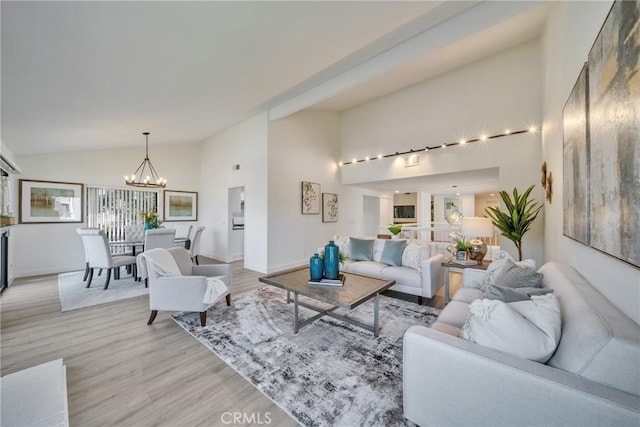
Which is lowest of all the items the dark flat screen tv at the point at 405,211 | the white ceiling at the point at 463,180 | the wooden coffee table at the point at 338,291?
the wooden coffee table at the point at 338,291

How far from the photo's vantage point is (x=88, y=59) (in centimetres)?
222

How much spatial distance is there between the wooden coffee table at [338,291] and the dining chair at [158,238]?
2.74 metres

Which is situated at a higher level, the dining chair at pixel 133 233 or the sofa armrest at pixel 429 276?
the dining chair at pixel 133 233

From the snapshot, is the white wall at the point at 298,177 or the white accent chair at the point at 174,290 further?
the white wall at the point at 298,177

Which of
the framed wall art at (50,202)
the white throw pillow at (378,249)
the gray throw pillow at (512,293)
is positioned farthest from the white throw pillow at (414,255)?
the framed wall art at (50,202)

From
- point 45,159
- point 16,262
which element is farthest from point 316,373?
point 45,159

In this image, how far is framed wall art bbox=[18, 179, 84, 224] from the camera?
15.9 ft

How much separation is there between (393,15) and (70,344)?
182 inches

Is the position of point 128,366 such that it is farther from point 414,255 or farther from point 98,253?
point 414,255

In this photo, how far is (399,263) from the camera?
3801 millimetres

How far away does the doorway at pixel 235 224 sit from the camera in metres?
6.55

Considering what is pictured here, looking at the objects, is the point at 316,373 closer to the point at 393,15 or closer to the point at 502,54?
the point at 393,15

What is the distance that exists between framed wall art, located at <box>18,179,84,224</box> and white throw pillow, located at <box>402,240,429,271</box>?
22.3 ft

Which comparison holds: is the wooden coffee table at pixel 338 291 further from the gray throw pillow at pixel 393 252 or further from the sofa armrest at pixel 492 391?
the gray throw pillow at pixel 393 252
